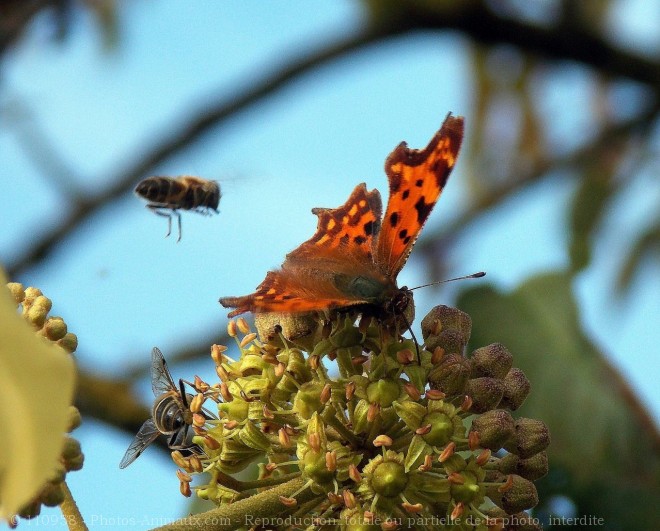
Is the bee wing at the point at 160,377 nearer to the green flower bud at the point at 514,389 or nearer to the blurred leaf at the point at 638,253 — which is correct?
the green flower bud at the point at 514,389

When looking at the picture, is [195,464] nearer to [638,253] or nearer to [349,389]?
[349,389]

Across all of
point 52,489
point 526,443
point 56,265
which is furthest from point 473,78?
point 52,489

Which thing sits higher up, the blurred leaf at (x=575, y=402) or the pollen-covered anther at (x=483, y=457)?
the pollen-covered anther at (x=483, y=457)

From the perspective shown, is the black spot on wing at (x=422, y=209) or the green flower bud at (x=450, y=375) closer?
the green flower bud at (x=450, y=375)

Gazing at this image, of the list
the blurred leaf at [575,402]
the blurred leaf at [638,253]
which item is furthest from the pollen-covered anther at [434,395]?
the blurred leaf at [638,253]

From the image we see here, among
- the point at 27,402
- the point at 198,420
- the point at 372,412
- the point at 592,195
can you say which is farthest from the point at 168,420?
the point at 592,195

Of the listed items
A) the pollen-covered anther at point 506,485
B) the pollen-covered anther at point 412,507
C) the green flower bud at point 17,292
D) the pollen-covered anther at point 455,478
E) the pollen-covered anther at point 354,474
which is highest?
the green flower bud at point 17,292

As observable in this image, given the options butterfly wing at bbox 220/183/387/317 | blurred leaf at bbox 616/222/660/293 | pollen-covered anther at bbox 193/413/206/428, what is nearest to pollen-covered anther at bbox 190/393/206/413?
pollen-covered anther at bbox 193/413/206/428

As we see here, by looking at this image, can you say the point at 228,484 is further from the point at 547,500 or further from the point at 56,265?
the point at 56,265
